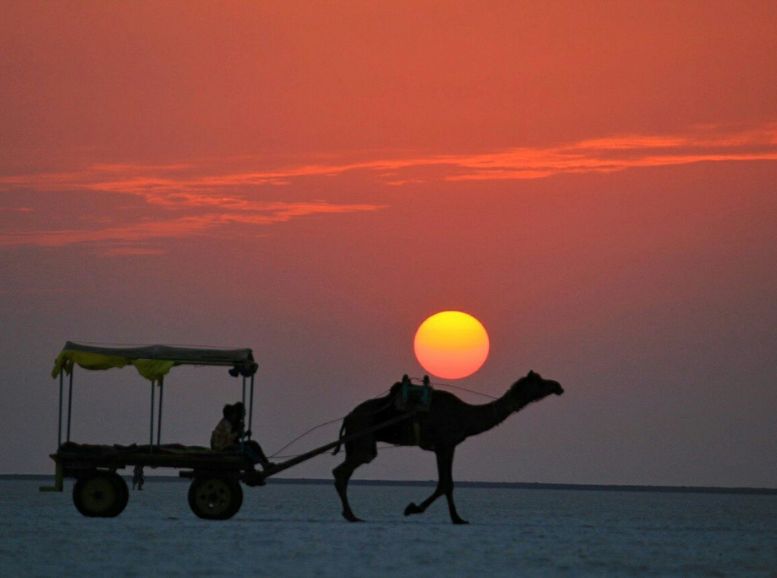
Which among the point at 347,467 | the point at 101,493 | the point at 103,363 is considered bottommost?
the point at 101,493

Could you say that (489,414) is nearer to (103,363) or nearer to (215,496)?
(215,496)

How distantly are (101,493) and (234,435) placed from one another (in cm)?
318

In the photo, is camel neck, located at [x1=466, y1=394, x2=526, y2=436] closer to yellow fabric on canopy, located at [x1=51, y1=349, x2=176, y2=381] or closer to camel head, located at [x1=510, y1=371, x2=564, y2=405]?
camel head, located at [x1=510, y1=371, x2=564, y2=405]

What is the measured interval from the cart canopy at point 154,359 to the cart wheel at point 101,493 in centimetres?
234

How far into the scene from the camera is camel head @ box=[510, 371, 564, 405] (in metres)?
38.9

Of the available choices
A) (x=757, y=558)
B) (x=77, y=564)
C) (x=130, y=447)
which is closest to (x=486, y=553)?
(x=757, y=558)

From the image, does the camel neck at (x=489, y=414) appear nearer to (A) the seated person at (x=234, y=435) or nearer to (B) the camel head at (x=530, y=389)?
(B) the camel head at (x=530, y=389)

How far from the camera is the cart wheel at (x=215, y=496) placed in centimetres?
3788

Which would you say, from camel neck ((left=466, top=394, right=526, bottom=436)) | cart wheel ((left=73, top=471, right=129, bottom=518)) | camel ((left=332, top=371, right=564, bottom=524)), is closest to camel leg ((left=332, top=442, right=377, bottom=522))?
camel ((left=332, top=371, right=564, bottom=524))

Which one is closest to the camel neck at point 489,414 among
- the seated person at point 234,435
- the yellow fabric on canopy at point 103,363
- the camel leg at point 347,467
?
the camel leg at point 347,467

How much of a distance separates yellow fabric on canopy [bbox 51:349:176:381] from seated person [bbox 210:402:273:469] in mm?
1466

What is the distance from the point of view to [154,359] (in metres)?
37.1

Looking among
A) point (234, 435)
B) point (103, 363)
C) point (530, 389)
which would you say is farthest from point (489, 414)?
point (103, 363)

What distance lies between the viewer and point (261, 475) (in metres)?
37.1
